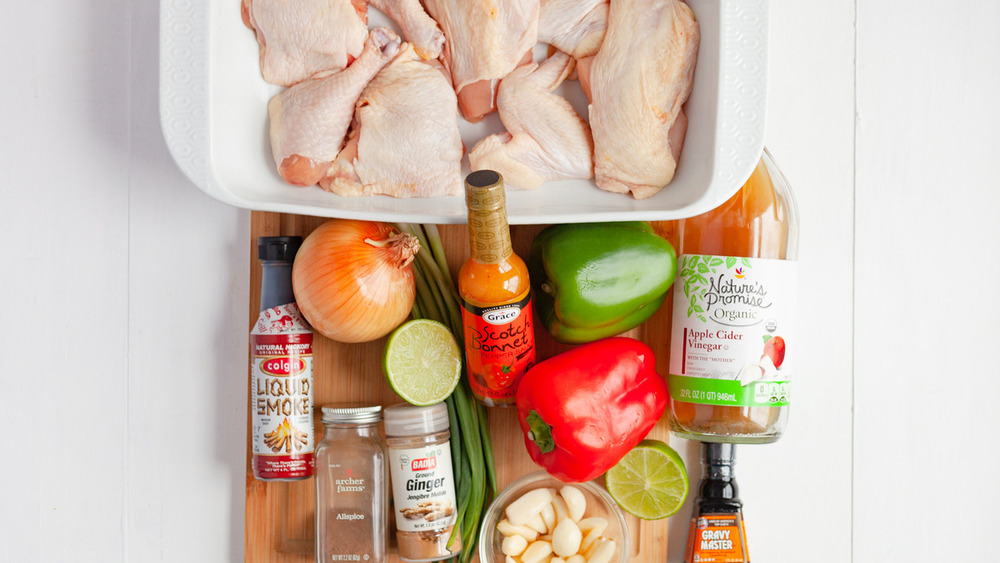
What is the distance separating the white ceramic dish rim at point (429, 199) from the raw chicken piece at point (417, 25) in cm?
24

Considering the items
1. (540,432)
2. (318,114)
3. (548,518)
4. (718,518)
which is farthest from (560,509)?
(318,114)

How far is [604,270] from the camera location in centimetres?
108

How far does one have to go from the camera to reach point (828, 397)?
4.13ft

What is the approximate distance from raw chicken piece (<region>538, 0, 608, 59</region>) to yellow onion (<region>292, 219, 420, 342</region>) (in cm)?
41

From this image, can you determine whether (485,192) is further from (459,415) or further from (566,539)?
(566,539)

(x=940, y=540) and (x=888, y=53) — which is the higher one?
(x=888, y=53)

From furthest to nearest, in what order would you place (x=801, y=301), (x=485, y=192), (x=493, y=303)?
1. (x=801, y=301)
2. (x=493, y=303)
3. (x=485, y=192)

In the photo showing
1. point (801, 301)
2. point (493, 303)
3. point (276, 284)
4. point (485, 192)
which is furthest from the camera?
point (801, 301)

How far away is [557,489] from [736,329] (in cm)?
39

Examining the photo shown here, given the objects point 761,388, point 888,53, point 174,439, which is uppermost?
point 888,53

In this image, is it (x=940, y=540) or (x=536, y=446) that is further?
(x=940, y=540)

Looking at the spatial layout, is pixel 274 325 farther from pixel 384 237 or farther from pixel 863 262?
pixel 863 262

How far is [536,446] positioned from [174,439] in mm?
648

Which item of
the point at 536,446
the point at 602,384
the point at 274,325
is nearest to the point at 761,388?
the point at 602,384
